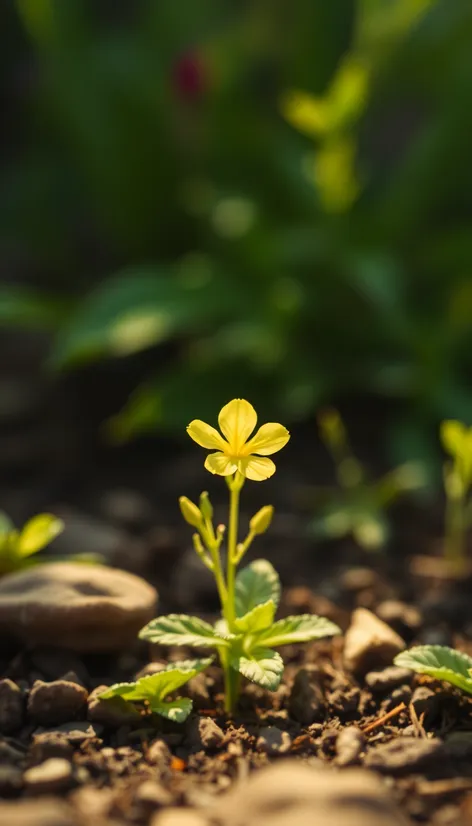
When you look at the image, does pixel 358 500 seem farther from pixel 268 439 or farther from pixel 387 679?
pixel 268 439

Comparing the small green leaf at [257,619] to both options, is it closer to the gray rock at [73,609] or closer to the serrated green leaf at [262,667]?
the serrated green leaf at [262,667]

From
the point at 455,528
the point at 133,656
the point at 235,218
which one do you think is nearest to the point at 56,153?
the point at 235,218

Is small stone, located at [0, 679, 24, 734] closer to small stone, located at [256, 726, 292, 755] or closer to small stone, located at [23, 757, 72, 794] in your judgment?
small stone, located at [23, 757, 72, 794]

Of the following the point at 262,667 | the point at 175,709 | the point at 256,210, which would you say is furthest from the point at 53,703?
the point at 256,210

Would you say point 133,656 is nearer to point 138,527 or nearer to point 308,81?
point 138,527

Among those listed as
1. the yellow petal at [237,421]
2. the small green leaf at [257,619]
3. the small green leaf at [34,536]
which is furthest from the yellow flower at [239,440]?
the small green leaf at [34,536]

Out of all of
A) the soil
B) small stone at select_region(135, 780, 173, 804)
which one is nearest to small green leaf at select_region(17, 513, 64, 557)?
the soil
